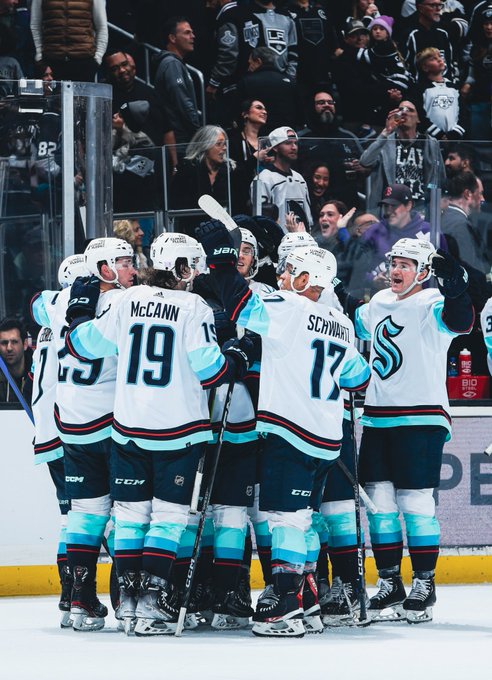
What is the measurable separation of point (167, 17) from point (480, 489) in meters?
4.67

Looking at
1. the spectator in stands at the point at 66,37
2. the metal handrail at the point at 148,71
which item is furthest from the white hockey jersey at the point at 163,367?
the metal handrail at the point at 148,71

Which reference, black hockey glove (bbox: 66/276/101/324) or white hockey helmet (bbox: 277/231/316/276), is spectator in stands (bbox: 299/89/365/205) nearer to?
white hockey helmet (bbox: 277/231/316/276)

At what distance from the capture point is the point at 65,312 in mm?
5887

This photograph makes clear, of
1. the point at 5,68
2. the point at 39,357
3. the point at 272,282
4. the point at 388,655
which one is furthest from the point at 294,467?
the point at 5,68

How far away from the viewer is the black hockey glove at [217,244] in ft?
18.2

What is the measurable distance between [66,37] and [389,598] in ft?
14.4

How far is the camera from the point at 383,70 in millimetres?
10250

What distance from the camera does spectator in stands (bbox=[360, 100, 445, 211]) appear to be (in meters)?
7.34

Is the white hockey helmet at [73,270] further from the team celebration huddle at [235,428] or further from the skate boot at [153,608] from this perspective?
the skate boot at [153,608]

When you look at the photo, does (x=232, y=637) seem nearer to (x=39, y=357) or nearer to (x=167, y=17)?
(x=39, y=357)

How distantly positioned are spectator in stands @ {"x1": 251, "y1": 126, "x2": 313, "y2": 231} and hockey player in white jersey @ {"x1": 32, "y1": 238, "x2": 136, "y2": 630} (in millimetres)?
1579

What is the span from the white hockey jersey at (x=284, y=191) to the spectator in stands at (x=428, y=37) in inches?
143

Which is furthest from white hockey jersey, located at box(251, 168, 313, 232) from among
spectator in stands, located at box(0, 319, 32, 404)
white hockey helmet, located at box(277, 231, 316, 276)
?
spectator in stands, located at box(0, 319, 32, 404)

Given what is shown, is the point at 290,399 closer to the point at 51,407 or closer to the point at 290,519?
the point at 290,519
